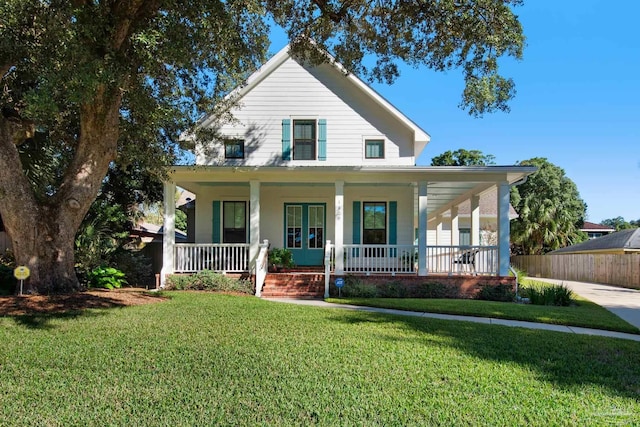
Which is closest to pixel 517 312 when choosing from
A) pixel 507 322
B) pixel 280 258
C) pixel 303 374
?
pixel 507 322

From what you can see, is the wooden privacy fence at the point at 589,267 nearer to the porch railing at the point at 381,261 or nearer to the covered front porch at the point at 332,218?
the covered front porch at the point at 332,218

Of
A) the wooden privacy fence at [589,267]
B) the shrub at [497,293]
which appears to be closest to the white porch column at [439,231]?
the wooden privacy fence at [589,267]

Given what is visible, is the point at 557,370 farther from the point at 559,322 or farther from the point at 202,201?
the point at 202,201

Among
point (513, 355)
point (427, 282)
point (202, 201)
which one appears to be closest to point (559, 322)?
point (513, 355)

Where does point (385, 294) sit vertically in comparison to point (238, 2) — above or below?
below

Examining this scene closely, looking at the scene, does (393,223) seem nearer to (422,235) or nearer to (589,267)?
(422,235)

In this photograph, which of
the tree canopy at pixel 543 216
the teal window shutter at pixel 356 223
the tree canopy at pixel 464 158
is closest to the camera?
the teal window shutter at pixel 356 223

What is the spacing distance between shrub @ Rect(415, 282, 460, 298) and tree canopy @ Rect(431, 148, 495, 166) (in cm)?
3412

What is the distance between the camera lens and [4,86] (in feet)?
31.6

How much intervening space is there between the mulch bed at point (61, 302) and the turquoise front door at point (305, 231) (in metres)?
6.63

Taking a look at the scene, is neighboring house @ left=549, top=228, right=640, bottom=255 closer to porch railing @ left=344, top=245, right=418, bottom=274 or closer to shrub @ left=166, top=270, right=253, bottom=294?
porch railing @ left=344, top=245, right=418, bottom=274

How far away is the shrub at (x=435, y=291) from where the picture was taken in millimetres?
12141

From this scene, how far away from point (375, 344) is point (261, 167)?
308 inches

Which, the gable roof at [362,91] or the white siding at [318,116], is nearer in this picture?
the gable roof at [362,91]
